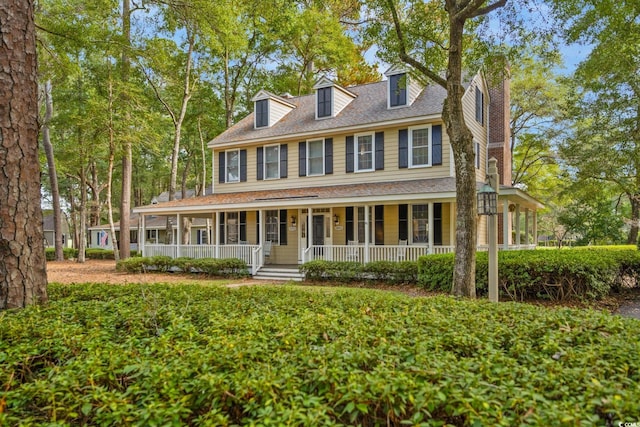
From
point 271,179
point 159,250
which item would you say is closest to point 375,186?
point 271,179

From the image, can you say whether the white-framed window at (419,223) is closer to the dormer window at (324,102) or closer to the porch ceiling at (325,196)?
the porch ceiling at (325,196)

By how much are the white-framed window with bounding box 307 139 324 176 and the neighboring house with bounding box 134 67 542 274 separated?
0.04m

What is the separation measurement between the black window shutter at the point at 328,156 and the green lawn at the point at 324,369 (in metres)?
13.4

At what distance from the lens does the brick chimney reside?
706 inches

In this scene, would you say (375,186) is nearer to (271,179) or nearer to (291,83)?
(271,179)

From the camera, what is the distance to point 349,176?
1638 cm

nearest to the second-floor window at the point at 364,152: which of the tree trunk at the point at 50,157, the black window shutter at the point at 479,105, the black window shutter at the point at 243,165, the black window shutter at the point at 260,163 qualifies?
the black window shutter at the point at 260,163

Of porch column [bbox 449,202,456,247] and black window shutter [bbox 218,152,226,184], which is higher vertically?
black window shutter [bbox 218,152,226,184]

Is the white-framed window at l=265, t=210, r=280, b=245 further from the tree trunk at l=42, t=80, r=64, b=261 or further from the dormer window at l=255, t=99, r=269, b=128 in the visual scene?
the tree trunk at l=42, t=80, r=64, b=261

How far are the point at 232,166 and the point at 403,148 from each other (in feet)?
27.1

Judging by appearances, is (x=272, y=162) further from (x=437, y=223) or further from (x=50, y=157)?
(x=50, y=157)

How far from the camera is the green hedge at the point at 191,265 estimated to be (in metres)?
15.9

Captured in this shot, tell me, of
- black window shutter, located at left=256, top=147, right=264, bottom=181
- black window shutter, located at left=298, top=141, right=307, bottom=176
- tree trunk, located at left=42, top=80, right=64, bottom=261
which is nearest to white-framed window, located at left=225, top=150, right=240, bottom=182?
black window shutter, located at left=256, top=147, right=264, bottom=181

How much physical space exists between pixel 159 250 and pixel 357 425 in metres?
17.7
